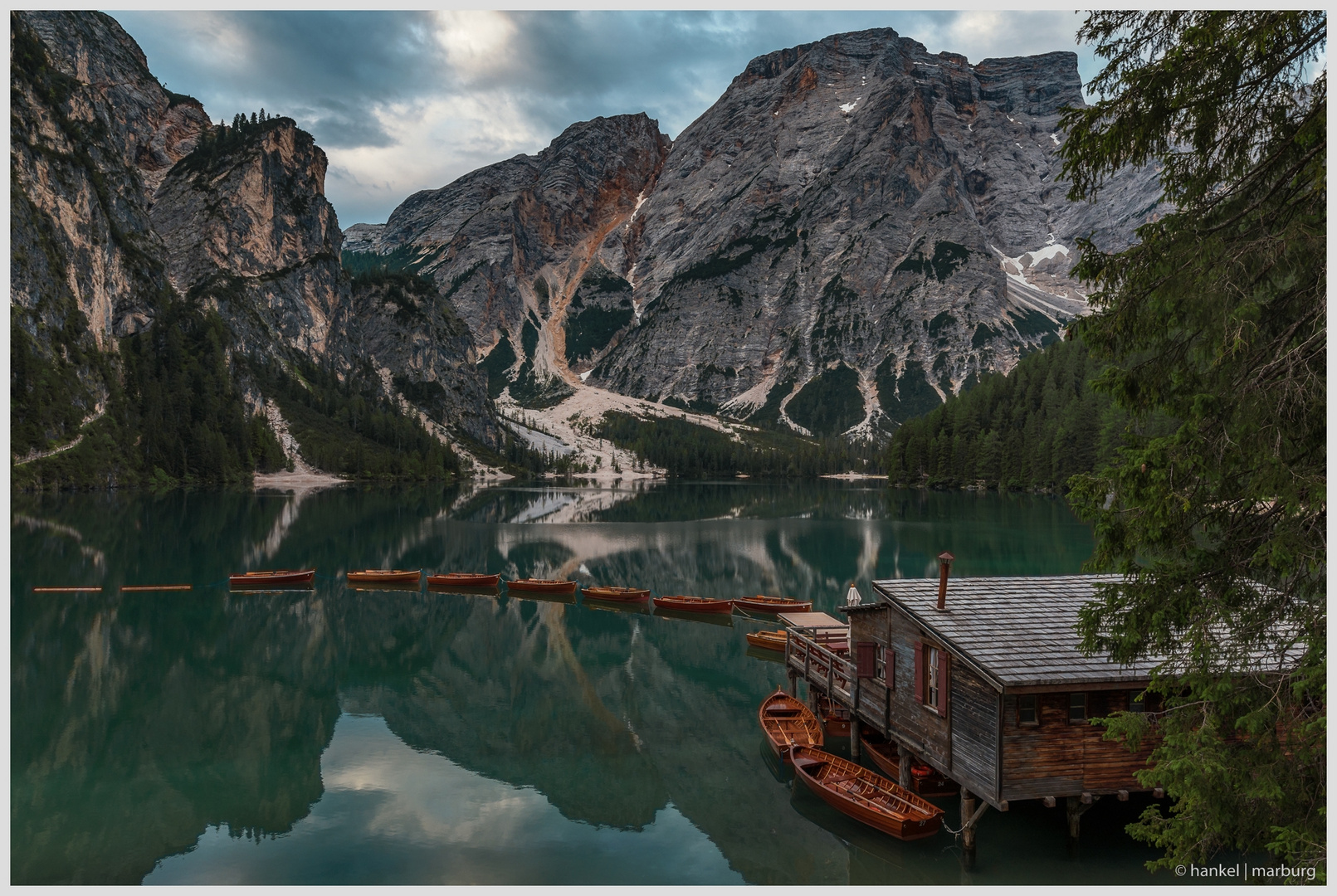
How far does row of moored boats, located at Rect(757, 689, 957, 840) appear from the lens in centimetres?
1866

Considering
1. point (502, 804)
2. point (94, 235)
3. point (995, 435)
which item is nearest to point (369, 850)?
point (502, 804)

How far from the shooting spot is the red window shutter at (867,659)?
22047mm

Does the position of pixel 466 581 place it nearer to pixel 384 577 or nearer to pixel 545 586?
pixel 545 586

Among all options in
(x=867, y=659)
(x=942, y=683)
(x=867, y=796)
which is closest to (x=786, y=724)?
(x=867, y=659)

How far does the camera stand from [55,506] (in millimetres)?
103750

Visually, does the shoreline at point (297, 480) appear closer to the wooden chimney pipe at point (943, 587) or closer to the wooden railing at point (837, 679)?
the wooden railing at point (837, 679)

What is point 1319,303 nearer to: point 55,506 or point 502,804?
point 502,804

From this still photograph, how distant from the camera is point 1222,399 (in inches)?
389

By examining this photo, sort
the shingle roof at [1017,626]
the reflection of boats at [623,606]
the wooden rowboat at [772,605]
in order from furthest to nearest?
the reflection of boats at [623,606] < the wooden rowboat at [772,605] < the shingle roof at [1017,626]

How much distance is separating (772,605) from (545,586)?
16070 millimetres

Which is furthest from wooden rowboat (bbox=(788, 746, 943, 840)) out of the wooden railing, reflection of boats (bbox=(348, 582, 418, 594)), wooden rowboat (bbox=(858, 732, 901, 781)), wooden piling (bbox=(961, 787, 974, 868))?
reflection of boats (bbox=(348, 582, 418, 594))

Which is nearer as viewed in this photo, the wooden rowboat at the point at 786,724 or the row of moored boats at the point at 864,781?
the row of moored boats at the point at 864,781

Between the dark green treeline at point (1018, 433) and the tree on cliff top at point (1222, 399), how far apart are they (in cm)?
11407

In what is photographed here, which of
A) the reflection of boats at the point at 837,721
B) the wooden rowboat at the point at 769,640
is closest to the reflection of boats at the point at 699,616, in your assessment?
the wooden rowboat at the point at 769,640
